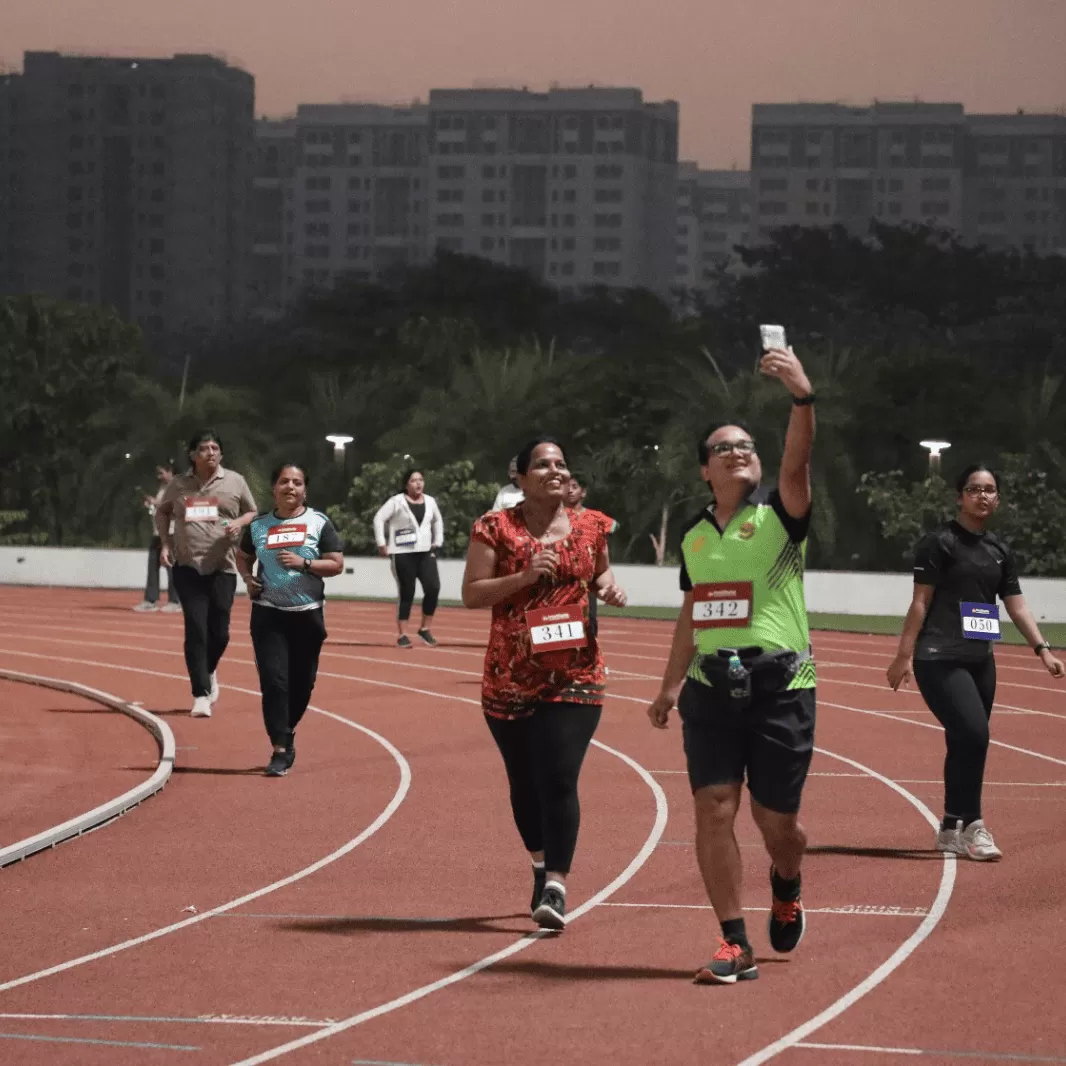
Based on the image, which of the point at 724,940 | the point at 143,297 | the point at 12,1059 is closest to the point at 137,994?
the point at 12,1059

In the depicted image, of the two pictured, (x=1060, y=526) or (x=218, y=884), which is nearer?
(x=218, y=884)

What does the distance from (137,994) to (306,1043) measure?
86cm

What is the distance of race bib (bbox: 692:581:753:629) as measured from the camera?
629 centimetres

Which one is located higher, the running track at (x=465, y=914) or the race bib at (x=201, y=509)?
the race bib at (x=201, y=509)

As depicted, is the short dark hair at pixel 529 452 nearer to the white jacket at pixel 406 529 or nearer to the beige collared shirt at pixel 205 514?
the beige collared shirt at pixel 205 514

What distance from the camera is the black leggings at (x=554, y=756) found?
7219 mm

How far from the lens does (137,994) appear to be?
240 inches

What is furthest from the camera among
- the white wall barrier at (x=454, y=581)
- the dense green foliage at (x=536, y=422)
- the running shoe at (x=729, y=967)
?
the dense green foliage at (x=536, y=422)

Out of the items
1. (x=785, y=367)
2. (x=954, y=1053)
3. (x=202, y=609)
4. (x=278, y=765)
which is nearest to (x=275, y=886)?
(x=785, y=367)

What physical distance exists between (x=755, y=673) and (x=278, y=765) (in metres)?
5.90

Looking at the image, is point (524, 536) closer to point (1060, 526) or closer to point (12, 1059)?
point (12, 1059)

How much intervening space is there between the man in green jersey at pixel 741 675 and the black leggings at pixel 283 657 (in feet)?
18.1

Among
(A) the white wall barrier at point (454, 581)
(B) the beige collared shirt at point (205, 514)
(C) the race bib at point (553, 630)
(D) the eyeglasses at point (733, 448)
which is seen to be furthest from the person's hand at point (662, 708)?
(A) the white wall barrier at point (454, 581)

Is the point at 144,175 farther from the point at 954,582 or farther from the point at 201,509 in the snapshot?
the point at 954,582
